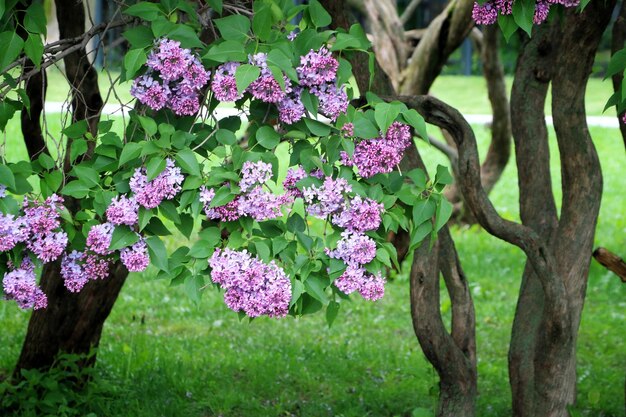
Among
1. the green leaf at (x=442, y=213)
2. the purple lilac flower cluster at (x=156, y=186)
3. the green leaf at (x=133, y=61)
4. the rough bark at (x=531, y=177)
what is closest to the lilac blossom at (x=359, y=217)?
the green leaf at (x=442, y=213)

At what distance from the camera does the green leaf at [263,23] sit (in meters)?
2.62

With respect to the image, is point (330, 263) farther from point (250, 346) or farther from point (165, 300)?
point (165, 300)

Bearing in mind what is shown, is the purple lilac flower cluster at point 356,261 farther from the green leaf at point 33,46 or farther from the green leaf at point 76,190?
the green leaf at point 33,46

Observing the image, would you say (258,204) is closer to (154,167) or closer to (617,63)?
(154,167)

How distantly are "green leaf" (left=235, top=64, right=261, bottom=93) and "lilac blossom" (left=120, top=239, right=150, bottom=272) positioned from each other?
513 millimetres

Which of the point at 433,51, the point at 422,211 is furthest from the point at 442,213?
the point at 433,51

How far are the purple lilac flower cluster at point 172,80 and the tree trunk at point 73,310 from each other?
1.72 m

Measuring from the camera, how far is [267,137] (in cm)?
271

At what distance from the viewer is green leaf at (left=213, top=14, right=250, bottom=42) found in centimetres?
267

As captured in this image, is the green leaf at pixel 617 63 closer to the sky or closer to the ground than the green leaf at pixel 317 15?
closer to the ground

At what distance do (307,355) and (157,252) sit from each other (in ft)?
10.8

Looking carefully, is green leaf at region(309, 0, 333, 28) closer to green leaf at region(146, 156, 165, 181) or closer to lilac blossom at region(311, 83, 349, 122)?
lilac blossom at region(311, 83, 349, 122)

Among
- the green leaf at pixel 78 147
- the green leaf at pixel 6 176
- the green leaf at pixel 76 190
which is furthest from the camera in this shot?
the green leaf at pixel 78 147

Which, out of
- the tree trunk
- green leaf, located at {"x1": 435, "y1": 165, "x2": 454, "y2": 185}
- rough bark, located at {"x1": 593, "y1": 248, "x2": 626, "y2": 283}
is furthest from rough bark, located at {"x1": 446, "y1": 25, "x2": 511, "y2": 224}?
green leaf, located at {"x1": 435, "y1": 165, "x2": 454, "y2": 185}
